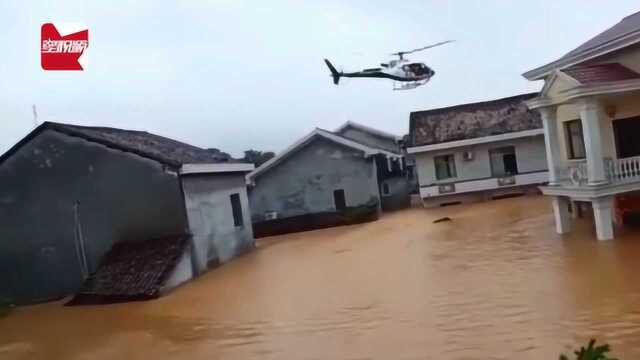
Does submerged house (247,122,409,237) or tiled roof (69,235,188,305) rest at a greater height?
submerged house (247,122,409,237)

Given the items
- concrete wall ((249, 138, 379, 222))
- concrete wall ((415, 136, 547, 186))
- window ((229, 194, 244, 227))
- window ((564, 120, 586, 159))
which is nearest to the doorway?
window ((564, 120, 586, 159))

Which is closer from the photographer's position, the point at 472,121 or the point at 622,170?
the point at 622,170

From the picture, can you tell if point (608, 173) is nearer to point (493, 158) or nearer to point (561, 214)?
point (561, 214)

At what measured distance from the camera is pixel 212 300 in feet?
40.0

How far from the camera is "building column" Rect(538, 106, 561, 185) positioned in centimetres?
1440

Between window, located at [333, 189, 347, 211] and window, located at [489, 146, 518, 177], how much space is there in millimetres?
6788

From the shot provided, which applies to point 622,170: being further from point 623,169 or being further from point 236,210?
point 236,210

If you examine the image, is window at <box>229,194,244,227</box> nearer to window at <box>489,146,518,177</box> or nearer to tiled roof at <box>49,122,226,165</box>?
tiled roof at <box>49,122,226,165</box>

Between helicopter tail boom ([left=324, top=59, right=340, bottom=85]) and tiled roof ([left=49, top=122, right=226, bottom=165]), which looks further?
helicopter tail boom ([left=324, top=59, right=340, bottom=85])

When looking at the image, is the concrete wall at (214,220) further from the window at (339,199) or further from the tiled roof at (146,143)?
the window at (339,199)

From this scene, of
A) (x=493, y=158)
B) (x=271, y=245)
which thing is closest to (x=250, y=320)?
(x=271, y=245)

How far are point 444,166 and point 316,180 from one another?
5.89m

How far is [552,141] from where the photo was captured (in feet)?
48.3

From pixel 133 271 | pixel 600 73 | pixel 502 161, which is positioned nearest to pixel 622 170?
pixel 600 73
